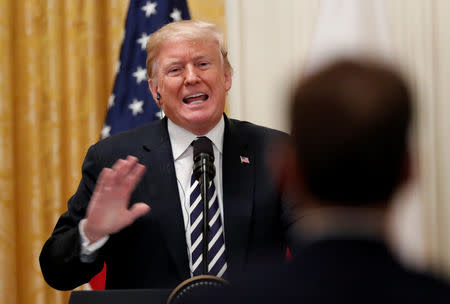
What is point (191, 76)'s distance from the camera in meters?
2.35

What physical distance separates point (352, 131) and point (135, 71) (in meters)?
2.96

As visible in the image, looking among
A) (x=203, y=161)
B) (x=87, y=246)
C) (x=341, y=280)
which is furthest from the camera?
(x=87, y=246)

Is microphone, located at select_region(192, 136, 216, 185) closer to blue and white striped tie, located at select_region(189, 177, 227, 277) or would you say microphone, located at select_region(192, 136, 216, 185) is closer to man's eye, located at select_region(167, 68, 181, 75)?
blue and white striped tie, located at select_region(189, 177, 227, 277)

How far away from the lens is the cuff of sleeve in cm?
185

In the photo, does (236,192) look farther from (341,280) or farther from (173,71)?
(341,280)

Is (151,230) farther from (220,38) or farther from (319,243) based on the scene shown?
(319,243)

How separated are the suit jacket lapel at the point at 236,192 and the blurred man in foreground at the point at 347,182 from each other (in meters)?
1.31

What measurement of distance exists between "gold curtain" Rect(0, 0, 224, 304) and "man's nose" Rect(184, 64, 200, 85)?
5.04 ft

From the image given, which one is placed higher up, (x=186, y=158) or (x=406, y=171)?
(x=406, y=171)

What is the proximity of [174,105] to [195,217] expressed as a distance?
514mm

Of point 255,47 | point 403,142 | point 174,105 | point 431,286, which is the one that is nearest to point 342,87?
point 403,142

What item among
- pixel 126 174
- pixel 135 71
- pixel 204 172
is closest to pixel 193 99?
pixel 204 172

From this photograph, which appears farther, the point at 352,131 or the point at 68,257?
the point at 68,257

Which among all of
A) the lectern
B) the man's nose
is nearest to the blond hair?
the man's nose
